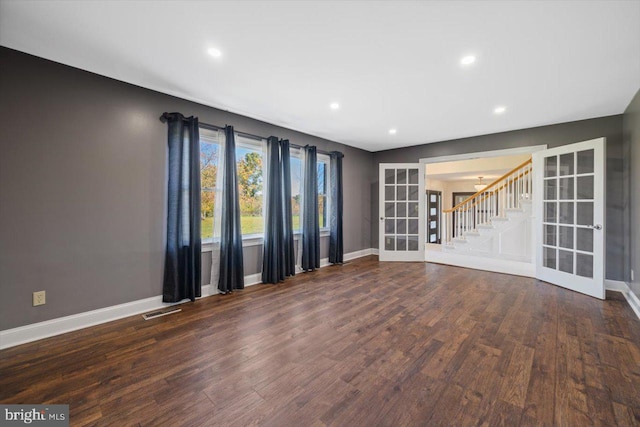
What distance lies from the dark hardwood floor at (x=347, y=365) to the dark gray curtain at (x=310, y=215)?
1.49 meters

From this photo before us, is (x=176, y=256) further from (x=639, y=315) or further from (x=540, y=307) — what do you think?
(x=639, y=315)

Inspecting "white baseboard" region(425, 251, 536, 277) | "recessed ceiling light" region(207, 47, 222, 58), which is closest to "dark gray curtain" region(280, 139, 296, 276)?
"recessed ceiling light" region(207, 47, 222, 58)

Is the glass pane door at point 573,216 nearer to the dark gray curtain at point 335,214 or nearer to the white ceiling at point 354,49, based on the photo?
the white ceiling at point 354,49

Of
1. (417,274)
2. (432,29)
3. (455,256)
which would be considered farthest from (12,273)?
(455,256)

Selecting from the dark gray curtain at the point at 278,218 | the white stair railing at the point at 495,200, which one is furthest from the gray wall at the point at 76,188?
the white stair railing at the point at 495,200

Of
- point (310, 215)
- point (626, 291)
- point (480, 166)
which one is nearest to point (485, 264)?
point (626, 291)

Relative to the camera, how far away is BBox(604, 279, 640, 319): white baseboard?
302 centimetres

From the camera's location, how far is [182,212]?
10.3 feet

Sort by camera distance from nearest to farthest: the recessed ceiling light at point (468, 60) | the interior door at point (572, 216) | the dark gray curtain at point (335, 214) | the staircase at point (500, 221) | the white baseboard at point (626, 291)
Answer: the recessed ceiling light at point (468, 60) < the white baseboard at point (626, 291) < the interior door at point (572, 216) < the dark gray curtain at point (335, 214) < the staircase at point (500, 221)

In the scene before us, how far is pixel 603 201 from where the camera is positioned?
340cm

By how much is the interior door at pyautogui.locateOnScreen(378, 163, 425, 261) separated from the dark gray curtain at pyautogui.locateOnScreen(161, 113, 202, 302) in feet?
12.5

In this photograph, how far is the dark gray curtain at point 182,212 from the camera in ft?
10.1

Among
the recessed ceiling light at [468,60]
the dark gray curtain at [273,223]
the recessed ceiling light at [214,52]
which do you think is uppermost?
the recessed ceiling light at [214,52]

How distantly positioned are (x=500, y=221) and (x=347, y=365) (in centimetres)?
573
